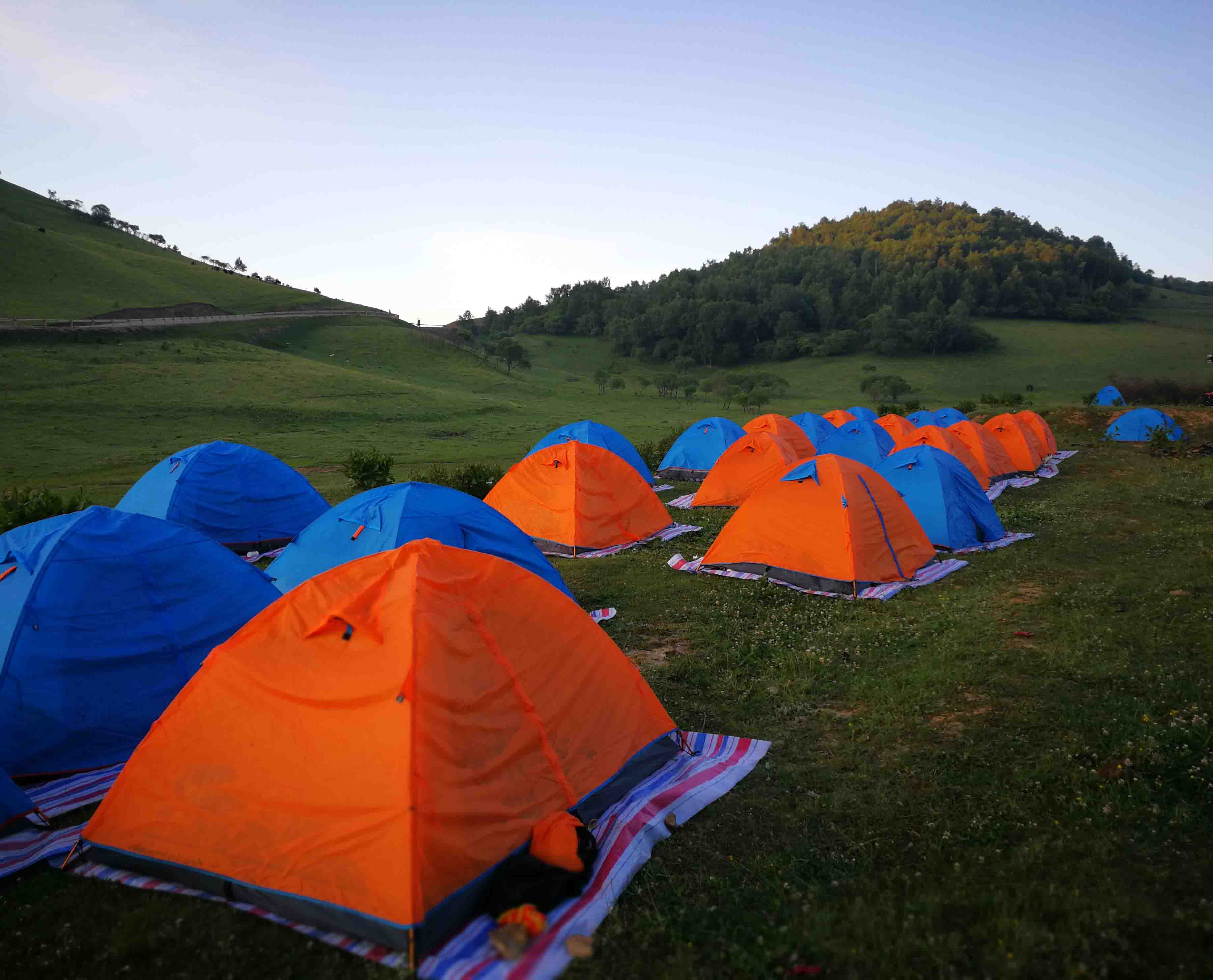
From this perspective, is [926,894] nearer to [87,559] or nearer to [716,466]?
[87,559]

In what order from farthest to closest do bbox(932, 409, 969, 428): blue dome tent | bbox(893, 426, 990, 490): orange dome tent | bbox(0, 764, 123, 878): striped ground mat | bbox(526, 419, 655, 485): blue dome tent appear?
1. bbox(932, 409, 969, 428): blue dome tent
2. bbox(526, 419, 655, 485): blue dome tent
3. bbox(893, 426, 990, 490): orange dome tent
4. bbox(0, 764, 123, 878): striped ground mat

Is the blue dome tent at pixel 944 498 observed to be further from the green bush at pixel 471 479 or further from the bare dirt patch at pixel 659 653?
the green bush at pixel 471 479

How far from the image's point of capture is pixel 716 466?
55.7 feet

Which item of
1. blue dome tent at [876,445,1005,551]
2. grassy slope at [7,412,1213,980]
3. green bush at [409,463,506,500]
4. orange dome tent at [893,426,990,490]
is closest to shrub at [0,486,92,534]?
green bush at [409,463,506,500]

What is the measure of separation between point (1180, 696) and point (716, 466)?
1117 cm

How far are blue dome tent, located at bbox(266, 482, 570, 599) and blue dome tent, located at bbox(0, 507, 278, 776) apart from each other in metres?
1.66

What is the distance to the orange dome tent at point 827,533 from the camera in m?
10.3

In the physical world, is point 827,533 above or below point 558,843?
above

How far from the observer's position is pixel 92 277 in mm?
62844

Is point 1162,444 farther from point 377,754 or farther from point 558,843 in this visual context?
point 377,754

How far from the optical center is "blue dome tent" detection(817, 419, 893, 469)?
21750mm

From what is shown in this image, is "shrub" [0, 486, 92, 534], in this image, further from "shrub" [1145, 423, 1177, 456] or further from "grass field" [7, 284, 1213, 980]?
"shrub" [1145, 423, 1177, 456]

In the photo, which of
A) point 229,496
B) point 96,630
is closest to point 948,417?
point 229,496

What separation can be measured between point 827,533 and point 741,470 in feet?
21.2
